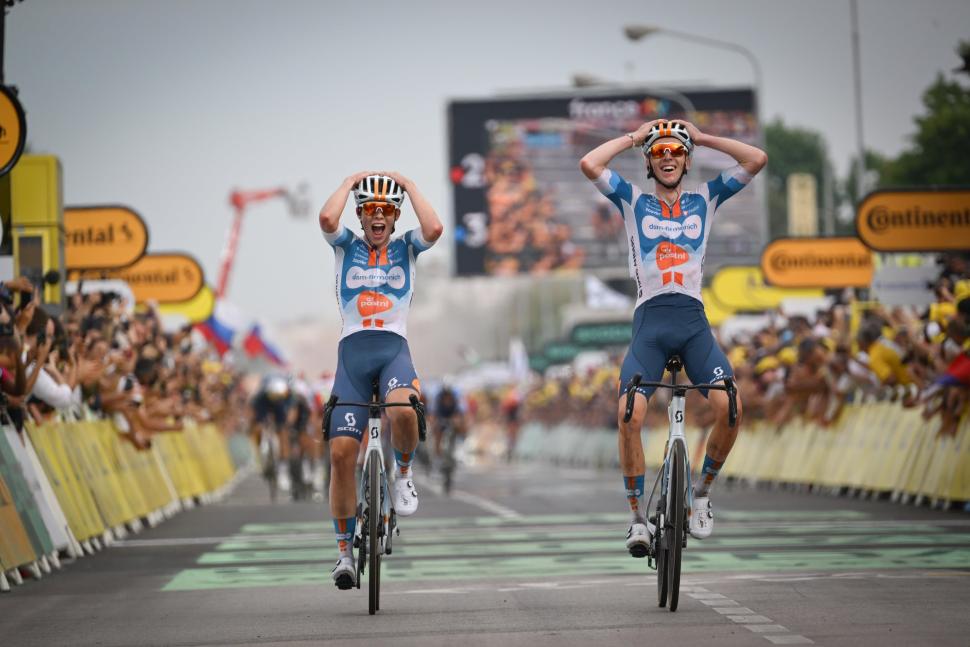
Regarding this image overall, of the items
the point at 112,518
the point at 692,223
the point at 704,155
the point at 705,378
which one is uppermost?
the point at 704,155

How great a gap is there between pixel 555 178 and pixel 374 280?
41.9 meters

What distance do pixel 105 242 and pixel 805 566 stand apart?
47.7ft

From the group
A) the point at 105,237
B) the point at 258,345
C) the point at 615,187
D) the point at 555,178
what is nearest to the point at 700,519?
the point at 615,187

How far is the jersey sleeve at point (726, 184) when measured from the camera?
38.0 feet

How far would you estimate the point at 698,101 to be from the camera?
172ft

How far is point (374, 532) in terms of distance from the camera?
35.4 ft

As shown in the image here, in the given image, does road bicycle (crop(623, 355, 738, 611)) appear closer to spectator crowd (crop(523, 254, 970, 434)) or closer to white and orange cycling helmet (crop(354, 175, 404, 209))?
white and orange cycling helmet (crop(354, 175, 404, 209))

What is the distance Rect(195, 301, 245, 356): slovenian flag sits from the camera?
47562 mm

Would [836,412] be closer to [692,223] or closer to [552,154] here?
[692,223]

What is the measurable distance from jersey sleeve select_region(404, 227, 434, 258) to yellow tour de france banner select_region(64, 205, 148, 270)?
14186 millimetres

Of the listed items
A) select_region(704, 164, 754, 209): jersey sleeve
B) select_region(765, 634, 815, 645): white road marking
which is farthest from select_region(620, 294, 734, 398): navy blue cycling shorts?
select_region(765, 634, 815, 645): white road marking

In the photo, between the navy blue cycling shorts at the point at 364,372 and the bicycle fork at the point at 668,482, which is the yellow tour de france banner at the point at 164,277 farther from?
the bicycle fork at the point at 668,482

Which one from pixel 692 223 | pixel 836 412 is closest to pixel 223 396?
pixel 836 412

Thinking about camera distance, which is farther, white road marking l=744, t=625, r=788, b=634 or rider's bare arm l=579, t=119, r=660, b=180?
rider's bare arm l=579, t=119, r=660, b=180
